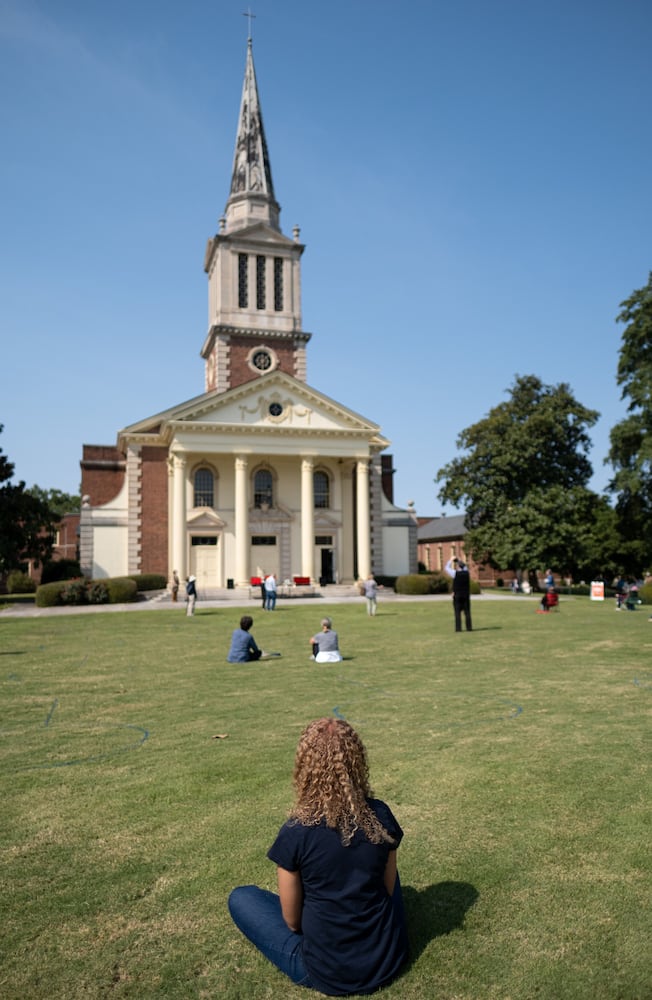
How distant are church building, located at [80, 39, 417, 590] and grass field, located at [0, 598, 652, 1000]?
31.1m

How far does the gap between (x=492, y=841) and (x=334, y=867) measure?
2218mm

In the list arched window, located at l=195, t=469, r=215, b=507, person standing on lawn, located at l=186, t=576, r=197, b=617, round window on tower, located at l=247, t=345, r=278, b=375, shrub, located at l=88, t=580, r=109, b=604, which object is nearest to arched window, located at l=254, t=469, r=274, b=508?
arched window, located at l=195, t=469, r=215, b=507

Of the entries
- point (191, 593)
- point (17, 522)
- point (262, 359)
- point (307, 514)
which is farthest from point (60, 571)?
point (191, 593)

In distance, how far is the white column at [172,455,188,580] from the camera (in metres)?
43.0

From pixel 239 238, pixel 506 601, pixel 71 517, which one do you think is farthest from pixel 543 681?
pixel 71 517

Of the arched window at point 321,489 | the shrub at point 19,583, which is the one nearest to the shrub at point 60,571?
the shrub at point 19,583

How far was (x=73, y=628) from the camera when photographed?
977 inches

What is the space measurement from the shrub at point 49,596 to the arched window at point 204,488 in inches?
478

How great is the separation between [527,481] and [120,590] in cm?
2686

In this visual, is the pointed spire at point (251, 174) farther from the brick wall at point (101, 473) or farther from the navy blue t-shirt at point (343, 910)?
the navy blue t-shirt at point (343, 910)

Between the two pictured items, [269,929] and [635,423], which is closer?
[269,929]

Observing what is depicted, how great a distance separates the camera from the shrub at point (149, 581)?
42.3 meters

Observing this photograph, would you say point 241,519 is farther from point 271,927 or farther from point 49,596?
point 271,927

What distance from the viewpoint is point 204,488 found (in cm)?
4625
